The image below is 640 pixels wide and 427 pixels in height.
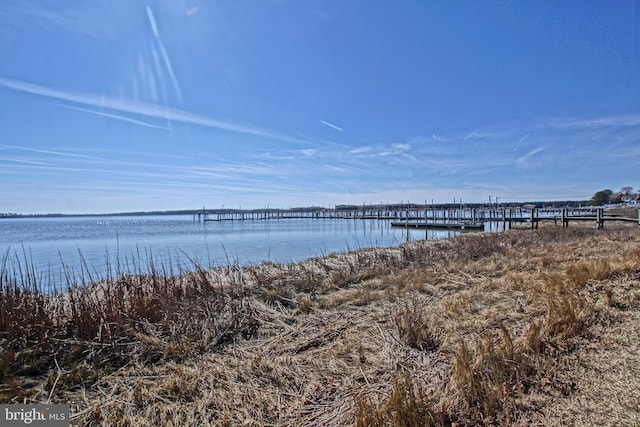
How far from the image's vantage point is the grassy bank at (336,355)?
2.57m

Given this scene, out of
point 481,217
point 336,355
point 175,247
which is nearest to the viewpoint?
point 336,355

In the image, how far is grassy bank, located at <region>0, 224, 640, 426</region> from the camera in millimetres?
2568

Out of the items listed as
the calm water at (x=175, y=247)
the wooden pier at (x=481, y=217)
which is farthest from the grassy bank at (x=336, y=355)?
the wooden pier at (x=481, y=217)

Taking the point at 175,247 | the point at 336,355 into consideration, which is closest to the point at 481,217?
the point at 175,247

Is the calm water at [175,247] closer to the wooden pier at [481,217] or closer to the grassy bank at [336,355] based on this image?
the grassy bank at [336,355]

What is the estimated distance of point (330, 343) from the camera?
4207mm

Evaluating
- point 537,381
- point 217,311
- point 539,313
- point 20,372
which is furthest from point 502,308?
point 20,372

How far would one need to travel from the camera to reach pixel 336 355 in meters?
3.76

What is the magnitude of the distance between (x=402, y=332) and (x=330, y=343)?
0.97 metres

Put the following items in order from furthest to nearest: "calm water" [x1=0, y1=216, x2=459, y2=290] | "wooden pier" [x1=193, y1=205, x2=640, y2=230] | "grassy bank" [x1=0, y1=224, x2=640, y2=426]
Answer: "wooden pier" [x1=193, y1=205, x2=640, y2=230]
"calm water" [x1=0, y1=216, x2=459, y2=290]
"grassy bank" [x1=0, y1=224, x2=640, y2=426]

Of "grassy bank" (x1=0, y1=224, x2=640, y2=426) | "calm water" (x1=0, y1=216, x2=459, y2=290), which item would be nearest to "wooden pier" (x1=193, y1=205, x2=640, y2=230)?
"calm water" (x1=0, y1=216, x2=459, y2=290)

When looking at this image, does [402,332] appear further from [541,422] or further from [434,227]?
[434,227]

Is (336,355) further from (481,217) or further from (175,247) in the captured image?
(481,217)

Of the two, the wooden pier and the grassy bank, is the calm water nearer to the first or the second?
the grassy bank
